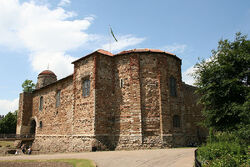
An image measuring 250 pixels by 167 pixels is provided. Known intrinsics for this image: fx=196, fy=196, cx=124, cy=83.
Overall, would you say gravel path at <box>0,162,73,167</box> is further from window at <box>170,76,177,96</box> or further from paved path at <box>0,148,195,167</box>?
window at <box>170,76,177,96</box>

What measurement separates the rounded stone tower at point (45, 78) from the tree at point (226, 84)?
3213 cm

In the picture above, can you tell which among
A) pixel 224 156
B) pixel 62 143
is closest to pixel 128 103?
pixel 62 143

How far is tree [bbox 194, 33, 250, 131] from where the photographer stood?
1146cm

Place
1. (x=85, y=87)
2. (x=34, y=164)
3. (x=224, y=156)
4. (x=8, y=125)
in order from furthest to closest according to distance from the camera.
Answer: (x=8, y=125), (x=85, y=87), (x=34, y=164), (x=224, y=156)

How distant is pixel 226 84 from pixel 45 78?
34.5 m

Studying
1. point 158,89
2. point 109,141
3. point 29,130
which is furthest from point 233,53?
point 29,130

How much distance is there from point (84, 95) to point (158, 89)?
6739 mm

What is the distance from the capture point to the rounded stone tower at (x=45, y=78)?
38250mm

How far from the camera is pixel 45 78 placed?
3847cm

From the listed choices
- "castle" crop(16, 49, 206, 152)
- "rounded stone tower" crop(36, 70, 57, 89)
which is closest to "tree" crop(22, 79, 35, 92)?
"rounded stone tower" crop(36, 70, 57, 89)

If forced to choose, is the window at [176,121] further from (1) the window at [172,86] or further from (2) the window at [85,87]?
(2) the window at [85,87]

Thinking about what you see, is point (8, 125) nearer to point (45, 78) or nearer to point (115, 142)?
point (45, 78)

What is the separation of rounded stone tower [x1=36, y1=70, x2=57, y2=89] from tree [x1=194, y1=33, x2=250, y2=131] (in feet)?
105

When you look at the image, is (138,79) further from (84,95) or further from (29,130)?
(29,130)
